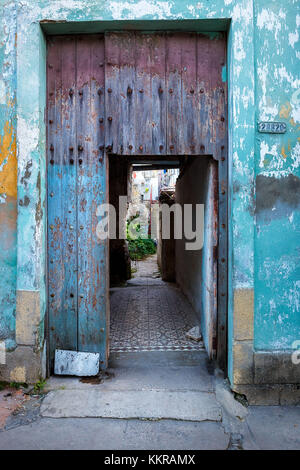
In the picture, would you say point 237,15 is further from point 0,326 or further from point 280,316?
point 0,326

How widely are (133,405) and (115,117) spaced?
261 cm

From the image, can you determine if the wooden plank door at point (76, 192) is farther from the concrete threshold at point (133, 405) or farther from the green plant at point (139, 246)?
the green plant at point (139, 246)

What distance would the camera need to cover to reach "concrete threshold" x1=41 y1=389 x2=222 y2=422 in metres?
2.52

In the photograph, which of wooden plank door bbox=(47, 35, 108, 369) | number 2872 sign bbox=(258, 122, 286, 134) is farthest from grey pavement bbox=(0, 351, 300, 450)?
number 2872 sign bbox=(258, 122, 286, 134)

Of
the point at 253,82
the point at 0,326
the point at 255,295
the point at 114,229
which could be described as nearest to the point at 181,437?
the point at 255,295

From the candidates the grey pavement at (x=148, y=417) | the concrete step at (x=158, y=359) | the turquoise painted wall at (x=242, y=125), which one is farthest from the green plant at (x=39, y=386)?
the turquoise painted wall at (x=242, y=125)

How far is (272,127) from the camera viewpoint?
2820mm

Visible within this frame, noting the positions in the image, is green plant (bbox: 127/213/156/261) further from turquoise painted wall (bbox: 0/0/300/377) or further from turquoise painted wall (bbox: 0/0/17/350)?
turquoise painted wall (bbox: 0/0/300/377)

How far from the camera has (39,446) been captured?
2.20 metres

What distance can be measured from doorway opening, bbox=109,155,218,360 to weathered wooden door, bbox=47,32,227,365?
38 cm

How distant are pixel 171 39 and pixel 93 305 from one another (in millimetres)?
2703

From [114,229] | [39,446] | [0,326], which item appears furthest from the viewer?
[114,229]

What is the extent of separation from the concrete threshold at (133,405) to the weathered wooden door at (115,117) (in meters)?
0.66

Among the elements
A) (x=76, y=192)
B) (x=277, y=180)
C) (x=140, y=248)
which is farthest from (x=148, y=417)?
(x=140, y=248)
